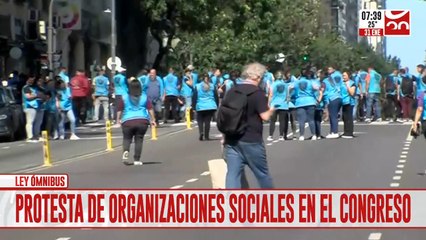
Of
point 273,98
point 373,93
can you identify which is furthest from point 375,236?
point 373,93

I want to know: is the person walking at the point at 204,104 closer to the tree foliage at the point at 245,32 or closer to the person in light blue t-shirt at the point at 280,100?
the person in light blue t-shirt at the point at 280,100

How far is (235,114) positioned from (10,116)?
17.5 meters

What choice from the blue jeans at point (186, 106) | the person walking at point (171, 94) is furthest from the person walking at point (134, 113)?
the person walking at point (171, 94)

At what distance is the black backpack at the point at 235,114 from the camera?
11734mm

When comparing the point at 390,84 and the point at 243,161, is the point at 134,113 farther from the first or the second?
the point at 390,84

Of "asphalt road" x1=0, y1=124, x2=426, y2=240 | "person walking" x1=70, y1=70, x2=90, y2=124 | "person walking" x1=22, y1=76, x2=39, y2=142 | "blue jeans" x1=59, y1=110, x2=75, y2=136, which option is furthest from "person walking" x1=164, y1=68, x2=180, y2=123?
"asphalt road" x1=0, y1=124, x2=426, y2=240

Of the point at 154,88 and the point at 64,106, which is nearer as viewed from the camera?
the point at 64,106

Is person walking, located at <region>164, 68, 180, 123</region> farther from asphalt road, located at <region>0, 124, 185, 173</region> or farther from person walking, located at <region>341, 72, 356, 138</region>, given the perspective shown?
person walking, located at <region>341, 72, 356, 138</region>

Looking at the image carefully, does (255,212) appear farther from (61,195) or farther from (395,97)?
(395,97)

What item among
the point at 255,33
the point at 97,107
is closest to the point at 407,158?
the point at 97,107

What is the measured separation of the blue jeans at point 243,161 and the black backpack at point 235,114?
183 millimetres

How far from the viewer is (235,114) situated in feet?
38.4

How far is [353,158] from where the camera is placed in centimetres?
2103

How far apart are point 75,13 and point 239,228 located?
36027mm
